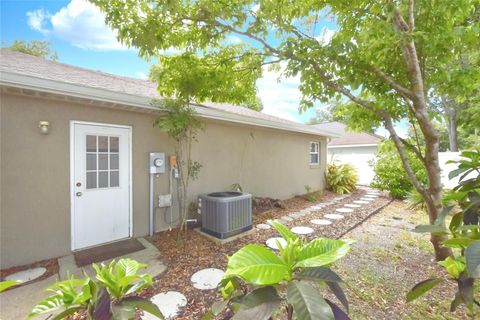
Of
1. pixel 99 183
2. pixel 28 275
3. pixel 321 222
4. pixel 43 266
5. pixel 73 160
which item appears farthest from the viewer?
pixel 321 222

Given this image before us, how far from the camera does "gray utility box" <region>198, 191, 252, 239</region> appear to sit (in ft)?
15.2

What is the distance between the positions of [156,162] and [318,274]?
4.34m

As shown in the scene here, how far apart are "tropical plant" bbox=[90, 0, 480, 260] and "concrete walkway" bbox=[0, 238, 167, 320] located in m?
3.14

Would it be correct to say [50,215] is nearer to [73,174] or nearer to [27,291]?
[73,174]

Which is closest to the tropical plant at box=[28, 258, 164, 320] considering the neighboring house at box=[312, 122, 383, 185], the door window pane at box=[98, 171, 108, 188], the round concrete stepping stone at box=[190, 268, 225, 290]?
the round concrete stepping stone at box=[190, 268, 225, 290]

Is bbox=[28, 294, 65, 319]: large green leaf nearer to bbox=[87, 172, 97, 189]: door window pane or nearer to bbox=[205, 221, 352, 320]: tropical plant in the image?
bbox=[205, 221, 352, 320]: tropical plant

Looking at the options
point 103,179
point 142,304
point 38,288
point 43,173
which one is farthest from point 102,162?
point 142,304

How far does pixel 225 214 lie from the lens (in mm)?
4641

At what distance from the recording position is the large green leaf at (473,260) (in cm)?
103

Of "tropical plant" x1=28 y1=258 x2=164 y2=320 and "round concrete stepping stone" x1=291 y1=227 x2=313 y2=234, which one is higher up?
"tropical plant" x1=28 y1=258 x2=164 y2=320

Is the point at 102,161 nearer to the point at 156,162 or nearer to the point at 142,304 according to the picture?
the point at 156,162

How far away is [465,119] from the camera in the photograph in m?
2.59

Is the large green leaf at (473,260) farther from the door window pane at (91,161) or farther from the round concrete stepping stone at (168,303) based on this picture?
the door window pane at (91,161)

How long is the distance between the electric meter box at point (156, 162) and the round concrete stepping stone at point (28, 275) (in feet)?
7.28
